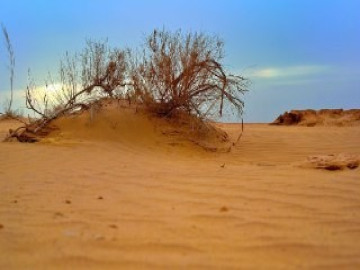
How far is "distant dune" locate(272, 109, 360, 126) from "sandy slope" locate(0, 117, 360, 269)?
34.8 feet

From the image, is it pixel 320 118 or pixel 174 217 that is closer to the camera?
pixel 174 217

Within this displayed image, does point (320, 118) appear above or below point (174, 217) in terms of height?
above

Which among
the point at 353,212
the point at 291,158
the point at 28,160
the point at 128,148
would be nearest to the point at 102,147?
the point at 128,148

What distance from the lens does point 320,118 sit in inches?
620

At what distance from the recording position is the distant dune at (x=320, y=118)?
15.2 meters

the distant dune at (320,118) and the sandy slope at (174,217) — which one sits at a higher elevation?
the distant dune at (320,118)

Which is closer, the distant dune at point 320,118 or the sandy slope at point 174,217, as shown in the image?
the sandy slope at point 174,217

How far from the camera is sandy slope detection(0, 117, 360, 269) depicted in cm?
245

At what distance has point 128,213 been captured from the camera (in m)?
3.23

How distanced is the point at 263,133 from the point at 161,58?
347cm

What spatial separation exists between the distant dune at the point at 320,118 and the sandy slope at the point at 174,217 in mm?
10605

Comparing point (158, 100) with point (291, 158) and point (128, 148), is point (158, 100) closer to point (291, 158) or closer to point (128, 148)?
point (128, 148)

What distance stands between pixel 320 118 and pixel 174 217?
1361 centimetres

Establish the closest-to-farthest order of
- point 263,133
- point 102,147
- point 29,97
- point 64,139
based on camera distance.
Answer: point 102,147
point 64,139
point 29,97
point 263,133
